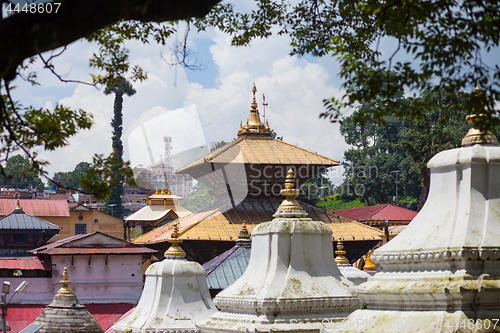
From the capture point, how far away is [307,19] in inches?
344

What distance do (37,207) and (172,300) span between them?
126 feet

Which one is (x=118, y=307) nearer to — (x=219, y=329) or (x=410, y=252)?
(x=219, y=329)

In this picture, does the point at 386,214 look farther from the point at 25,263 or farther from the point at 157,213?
the point at 25,263

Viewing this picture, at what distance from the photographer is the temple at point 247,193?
25969 mm

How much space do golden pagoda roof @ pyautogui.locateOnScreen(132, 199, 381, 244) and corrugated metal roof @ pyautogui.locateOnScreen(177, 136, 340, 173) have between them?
2000mm

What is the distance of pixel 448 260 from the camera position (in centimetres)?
801

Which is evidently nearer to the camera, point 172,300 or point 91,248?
point 172,300

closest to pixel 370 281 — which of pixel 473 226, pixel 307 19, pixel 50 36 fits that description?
pixel 473 226

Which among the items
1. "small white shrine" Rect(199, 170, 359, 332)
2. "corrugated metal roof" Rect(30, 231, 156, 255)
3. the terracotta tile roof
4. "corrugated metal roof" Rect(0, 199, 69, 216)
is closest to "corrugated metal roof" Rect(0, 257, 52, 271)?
"corrugated metal roof" Rect(30, 231, 156, 255)

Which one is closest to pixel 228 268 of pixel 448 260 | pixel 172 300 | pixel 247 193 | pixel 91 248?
pixel 247 193

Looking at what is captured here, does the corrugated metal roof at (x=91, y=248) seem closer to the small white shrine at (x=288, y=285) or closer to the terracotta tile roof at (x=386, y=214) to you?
the small white shrine at (x=288, y=285)

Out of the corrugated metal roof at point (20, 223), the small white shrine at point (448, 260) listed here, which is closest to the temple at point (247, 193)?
the corrugated metal roof at point (20, 223)

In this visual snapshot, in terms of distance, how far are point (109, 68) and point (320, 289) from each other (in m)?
5.81

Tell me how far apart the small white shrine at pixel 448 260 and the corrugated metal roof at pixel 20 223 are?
35.0 metres
